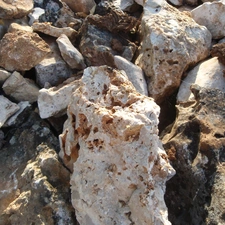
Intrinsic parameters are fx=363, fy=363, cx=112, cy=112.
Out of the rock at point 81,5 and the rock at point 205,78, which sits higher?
the rock at point 205,78

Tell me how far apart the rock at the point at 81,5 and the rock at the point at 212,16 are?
1.17m

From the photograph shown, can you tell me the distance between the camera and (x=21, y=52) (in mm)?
3389

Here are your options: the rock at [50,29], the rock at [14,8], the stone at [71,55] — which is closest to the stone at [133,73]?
the stone at [71,55]

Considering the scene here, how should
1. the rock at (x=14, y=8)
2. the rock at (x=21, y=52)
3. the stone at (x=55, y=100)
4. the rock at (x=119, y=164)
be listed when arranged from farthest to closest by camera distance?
1. the rock at (x=14, y=8)
2. the rock at (x=21, y=52)
3. the stone at (x=55, y=100)
4. the rock at (x=119, y=164)

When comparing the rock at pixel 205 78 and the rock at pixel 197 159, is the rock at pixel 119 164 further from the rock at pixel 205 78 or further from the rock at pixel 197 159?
the rock at pixel 205 78

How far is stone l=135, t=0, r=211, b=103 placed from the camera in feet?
10.9

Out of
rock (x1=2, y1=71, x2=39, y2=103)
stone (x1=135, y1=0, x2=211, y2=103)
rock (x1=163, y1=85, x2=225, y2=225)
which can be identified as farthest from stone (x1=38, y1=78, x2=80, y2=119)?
rock (x1=163, y1=85, x2=225, y2=225)

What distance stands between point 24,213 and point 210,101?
1.67 m

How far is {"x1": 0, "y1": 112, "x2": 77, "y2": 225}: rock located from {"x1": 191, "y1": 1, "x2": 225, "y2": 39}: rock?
2.03 meters

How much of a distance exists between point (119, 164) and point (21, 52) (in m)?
1.61

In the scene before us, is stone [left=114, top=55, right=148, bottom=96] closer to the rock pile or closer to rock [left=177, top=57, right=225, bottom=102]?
the rock pile

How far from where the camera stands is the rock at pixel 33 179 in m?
2.59

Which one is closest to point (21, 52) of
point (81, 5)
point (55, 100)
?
point (55, 100)

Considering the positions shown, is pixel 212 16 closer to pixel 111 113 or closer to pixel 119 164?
pixel 111 113
